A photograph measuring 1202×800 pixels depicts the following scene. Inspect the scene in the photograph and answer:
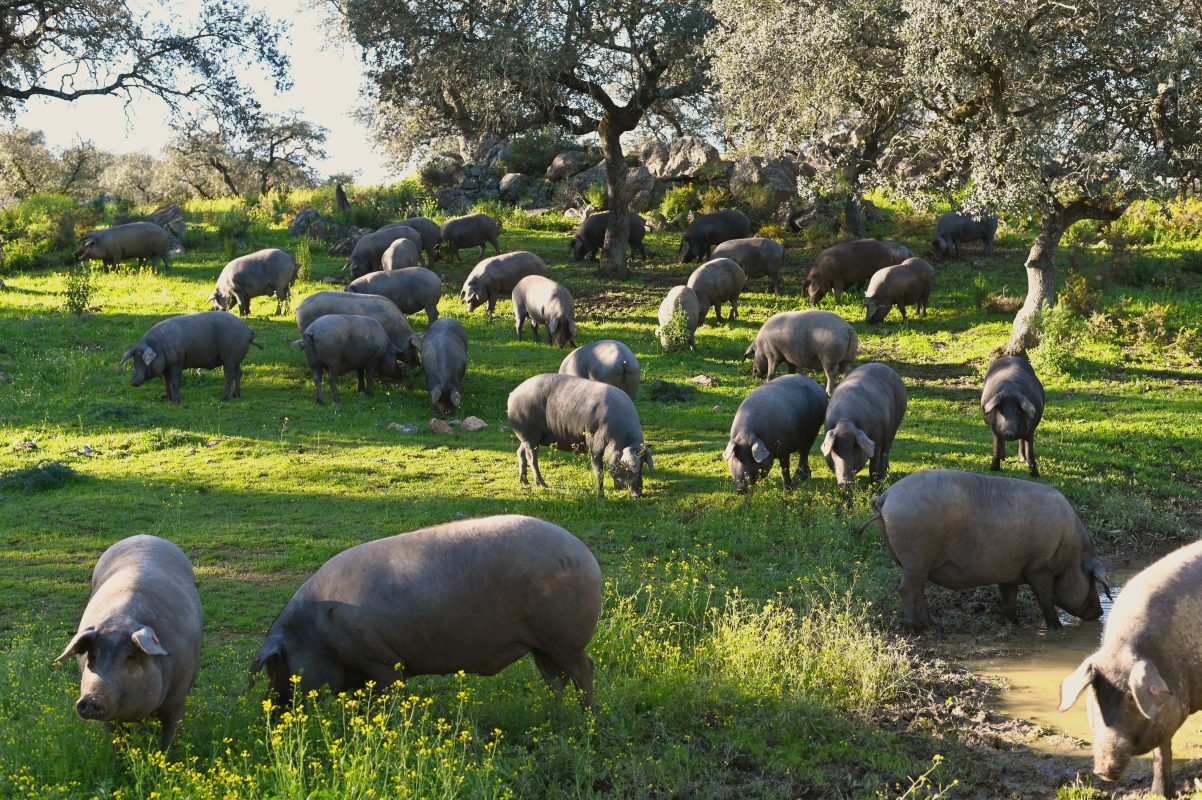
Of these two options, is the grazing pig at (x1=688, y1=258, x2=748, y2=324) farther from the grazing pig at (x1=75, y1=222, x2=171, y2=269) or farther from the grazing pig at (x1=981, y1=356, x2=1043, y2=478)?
the grazing pig at (x1=75, y1=222, x2=171, y2=269)

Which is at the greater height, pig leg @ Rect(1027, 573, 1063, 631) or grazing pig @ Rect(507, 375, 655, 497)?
grazing pig @ Rect(507, 375, 655, 497)

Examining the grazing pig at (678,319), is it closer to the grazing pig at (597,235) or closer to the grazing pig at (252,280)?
the grazing pig at (597,235)

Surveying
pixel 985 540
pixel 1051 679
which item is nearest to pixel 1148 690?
pixel 1051 679

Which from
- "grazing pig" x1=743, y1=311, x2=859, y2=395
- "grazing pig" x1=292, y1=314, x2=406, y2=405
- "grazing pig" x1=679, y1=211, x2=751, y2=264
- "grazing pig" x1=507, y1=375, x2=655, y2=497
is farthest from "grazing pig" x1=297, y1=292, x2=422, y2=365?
"grazing pig" x1=679, y1=211, x2=751, y2=264

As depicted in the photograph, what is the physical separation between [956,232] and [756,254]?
18.7ft

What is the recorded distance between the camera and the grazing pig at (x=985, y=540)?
32.9 ft

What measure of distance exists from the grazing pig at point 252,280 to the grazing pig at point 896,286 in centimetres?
1287

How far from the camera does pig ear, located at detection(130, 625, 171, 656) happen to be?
20.9 feet

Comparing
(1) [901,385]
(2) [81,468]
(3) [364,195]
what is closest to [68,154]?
(3) [364,195]

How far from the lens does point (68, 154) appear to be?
52.0 metres

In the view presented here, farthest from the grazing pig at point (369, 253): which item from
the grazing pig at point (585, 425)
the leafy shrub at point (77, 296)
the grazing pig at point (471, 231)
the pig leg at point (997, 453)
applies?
the pig leg at point (997, 453)

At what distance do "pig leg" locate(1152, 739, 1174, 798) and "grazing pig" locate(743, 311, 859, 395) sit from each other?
38.0 feet

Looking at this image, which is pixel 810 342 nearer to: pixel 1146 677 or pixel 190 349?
pixel 190 349

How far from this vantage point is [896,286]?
2300 centimetres
